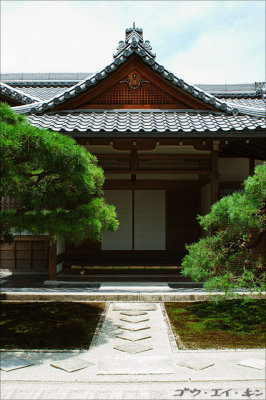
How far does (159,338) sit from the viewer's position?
6066 millimetres

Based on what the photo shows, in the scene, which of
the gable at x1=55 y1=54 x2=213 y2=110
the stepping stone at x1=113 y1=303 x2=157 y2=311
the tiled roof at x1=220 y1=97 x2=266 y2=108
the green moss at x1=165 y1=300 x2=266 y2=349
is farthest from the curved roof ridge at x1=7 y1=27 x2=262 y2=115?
the tiled roof at x1=220 y1=97 x2=266 y2=108

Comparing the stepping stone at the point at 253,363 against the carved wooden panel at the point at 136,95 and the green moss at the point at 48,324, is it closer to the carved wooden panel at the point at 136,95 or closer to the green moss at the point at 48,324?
the green moss at the point at 48,324

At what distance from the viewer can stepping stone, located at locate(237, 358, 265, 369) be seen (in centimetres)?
479

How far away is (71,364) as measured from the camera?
16.2 feet

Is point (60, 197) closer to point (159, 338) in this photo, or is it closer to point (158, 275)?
point (159, 338)

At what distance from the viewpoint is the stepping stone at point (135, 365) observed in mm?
4738

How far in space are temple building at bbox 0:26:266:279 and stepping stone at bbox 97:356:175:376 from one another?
504cm

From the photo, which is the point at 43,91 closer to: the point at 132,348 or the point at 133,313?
the point at 133,313

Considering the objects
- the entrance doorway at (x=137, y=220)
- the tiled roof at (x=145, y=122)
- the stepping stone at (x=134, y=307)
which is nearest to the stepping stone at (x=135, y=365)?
the stepping stone at (x=134, y=307)

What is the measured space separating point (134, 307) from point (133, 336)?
1.73 metres

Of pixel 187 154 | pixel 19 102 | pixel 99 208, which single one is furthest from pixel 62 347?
pixel 19 102

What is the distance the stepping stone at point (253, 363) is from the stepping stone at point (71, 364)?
6.33 feet

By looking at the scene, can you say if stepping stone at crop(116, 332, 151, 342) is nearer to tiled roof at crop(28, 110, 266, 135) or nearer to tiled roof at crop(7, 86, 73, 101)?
tiled roof at crop(28, 110, 266, 135)

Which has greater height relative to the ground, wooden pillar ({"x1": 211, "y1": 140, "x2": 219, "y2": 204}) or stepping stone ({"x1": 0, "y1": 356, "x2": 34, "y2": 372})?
wooden pillar ({"x1": 211, "y1": 140, "x2": 219, "y2": 204})
